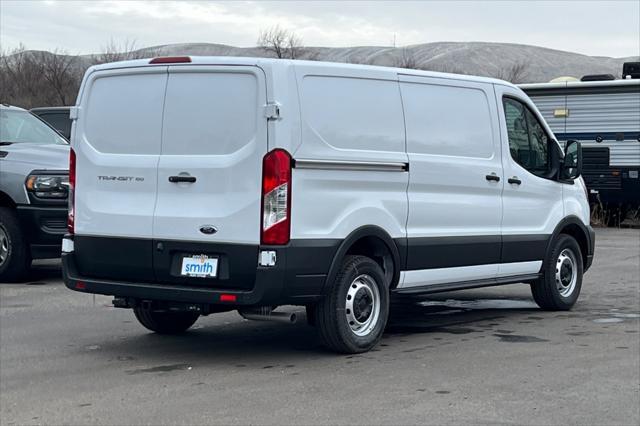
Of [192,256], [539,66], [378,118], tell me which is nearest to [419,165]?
[378,118]

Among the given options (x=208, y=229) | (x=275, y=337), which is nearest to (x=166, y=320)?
(x=275, y=337)

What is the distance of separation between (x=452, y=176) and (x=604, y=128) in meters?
13.2

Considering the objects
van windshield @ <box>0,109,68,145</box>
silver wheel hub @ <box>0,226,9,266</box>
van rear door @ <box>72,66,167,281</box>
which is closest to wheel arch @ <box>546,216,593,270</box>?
van rear door @ <box>72,66,167,281</box>

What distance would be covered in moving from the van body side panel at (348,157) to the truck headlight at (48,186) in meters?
5.06

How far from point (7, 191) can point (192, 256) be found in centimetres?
520

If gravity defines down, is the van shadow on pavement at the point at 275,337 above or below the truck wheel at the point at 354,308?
below

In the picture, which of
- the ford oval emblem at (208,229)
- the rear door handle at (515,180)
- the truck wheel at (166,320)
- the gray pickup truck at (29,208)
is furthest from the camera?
the gray pickup truck at (29,208)

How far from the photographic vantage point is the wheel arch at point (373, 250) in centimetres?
821

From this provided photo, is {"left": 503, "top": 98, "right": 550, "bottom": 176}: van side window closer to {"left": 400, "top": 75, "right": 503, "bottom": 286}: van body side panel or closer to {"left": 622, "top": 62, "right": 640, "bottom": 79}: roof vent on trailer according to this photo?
{"left": 400, "top": 75, "right": 503, "bottom": 286}: van body side panel

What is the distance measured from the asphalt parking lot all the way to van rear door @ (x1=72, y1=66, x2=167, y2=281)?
0.76m

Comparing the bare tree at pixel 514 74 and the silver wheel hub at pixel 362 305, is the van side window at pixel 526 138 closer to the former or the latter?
the silver wheel hub at pixel 362 305

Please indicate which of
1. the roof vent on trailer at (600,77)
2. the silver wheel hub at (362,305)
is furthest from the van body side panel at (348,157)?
the roof vent on trailer at (600,77)

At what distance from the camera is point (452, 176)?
9297 millimetres

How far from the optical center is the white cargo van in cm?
788
